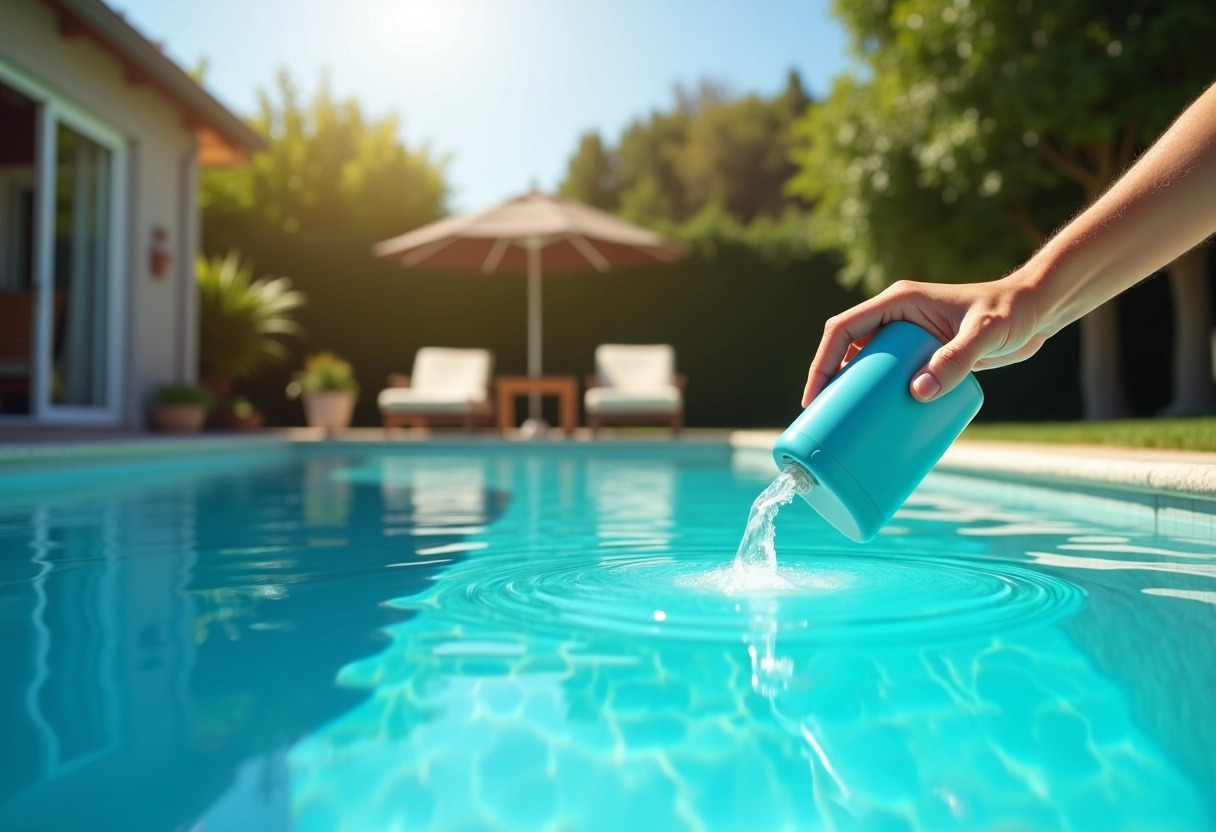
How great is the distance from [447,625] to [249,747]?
692 mm

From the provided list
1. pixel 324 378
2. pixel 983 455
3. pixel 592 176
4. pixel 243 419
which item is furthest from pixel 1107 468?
pixel 592 176

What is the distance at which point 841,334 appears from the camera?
175cm

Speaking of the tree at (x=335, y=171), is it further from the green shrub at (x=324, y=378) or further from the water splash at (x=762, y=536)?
the water splash at (x=762, y=536)

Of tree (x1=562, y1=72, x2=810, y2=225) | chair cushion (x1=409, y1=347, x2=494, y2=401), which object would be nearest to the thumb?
chair cushion (x1=409, y1=347, x2=494, y2=401)

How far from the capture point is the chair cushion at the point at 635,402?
9812mm

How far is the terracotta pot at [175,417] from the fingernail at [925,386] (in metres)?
8.38

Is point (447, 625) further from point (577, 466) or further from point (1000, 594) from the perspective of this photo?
point (577, 466)

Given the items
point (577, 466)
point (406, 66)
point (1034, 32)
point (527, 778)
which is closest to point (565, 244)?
point (577, 466)

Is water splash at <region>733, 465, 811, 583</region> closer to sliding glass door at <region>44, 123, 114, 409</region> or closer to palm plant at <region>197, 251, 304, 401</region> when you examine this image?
sliding glass door at <region>44, 123, 114, 409</region>

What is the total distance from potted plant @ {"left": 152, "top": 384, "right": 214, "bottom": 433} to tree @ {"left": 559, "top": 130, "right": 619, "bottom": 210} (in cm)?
3314

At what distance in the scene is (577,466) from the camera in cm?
775

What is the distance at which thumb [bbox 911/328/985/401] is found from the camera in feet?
4.84


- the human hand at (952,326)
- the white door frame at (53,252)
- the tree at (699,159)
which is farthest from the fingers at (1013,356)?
the tree at (699,159)

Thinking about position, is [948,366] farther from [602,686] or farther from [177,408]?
[177,408]
